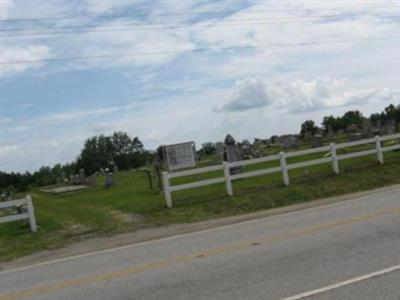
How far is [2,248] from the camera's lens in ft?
45.7

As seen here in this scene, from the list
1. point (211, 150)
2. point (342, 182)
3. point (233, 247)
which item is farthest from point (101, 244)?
point (211, 150)

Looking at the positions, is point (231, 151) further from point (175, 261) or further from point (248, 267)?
point (248, 267)

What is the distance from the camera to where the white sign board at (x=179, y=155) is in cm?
2484

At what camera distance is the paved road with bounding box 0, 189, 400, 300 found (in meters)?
6.86

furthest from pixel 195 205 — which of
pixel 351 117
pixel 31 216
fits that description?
pixel 351 117

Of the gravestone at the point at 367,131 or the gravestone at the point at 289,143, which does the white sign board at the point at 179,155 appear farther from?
the gravestone at the point at 289,143

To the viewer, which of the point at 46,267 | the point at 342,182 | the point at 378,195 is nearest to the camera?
the point at 46,267

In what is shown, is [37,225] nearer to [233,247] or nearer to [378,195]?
[233,247]

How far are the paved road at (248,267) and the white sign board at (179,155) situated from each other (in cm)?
1218

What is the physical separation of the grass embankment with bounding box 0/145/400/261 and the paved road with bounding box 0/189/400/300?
10.5 ft

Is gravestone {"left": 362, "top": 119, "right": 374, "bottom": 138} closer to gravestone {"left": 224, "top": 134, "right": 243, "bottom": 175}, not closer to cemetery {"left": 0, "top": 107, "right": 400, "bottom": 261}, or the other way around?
cemetery {"left": 0, "top": 107, "right": 400, "bottom": 261}

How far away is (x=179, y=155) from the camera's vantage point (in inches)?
990

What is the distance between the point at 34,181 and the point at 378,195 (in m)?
69.4

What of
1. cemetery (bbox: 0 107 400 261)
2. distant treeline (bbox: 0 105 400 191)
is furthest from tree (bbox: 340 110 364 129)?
cemetery (bbox: 0 107 400 261)
